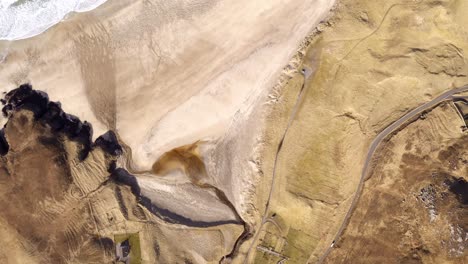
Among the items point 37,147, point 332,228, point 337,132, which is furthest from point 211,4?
point 332,228

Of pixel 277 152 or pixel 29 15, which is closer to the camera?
pixel 277 152

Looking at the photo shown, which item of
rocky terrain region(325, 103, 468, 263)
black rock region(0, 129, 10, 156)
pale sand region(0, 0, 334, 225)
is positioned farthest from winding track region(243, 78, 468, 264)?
black rock region(0, 129, 10, 156)

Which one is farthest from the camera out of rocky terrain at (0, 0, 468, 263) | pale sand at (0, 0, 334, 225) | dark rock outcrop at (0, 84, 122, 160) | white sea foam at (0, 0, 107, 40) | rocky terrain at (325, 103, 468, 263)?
white sea foam at (0, 0, 107, 40)

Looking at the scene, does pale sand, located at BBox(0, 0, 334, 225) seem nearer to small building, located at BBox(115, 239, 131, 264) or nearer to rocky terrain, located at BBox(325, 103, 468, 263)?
small building, located at BBox(115, 239, 131, 264)

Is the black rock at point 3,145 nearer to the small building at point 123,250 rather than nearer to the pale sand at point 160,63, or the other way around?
the pale sand at point 160,63

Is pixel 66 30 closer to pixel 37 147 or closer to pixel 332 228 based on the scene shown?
pixel 37 147

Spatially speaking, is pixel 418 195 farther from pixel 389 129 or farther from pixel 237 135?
pixel 237 135

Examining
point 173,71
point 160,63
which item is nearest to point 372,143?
point 173,71

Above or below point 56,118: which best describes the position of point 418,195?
below
